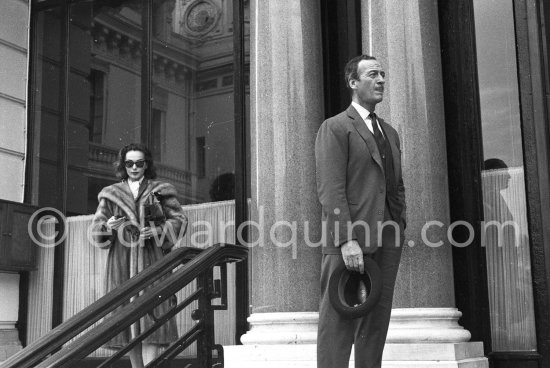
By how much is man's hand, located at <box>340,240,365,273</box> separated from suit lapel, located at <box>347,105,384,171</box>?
581mm

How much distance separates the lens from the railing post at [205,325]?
18.7 feet

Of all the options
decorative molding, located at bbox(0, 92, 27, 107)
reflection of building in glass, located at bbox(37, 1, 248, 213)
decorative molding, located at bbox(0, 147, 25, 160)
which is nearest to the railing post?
reflection of building in glass, located at bbox(37, 1, 248, 213)

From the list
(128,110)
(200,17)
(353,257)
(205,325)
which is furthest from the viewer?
(128,110)

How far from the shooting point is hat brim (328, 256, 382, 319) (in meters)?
4.68

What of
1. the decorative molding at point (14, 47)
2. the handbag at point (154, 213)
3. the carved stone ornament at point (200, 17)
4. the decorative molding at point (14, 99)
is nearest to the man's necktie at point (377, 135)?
the handbag at point (154, 213)


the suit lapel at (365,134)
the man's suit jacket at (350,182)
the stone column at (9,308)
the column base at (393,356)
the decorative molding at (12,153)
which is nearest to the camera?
the man's suit jacket at (350,182)

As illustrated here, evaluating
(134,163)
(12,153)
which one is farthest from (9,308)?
(134,163)

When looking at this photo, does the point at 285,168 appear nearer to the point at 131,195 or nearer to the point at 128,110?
the point at 131,195

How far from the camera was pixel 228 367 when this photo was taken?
6574 millimetres

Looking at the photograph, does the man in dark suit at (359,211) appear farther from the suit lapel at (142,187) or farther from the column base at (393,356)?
the suit lapel at (142,187)

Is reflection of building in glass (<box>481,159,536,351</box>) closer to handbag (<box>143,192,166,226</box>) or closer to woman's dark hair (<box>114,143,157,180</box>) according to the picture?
handbag (<box>143,192,166,226</box>)

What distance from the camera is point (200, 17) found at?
29.9ft

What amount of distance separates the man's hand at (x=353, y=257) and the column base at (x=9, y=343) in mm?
5704

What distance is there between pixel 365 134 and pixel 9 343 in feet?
19.3
